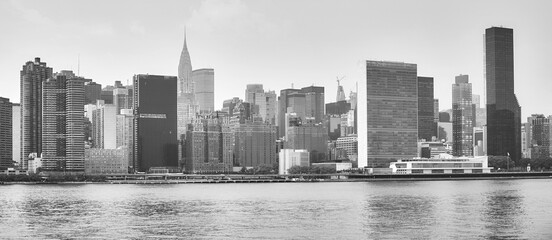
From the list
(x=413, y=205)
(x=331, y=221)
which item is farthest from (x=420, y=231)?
(x=413, y=205)

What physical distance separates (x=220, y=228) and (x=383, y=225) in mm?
14702

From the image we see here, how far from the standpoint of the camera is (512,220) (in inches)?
3174

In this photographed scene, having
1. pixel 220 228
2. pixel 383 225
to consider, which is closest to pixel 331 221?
pixel 383 225

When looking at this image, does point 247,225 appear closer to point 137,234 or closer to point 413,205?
point 137,234

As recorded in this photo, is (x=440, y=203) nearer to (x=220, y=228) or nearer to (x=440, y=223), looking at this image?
(x=440, y=223)

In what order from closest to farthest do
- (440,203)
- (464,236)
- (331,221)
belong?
1. (464,236)
2. (331,221)
3. (440,203)

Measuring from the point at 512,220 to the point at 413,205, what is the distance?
25.5 meters

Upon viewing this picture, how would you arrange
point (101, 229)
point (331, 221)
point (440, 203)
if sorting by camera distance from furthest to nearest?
point (440, 203) → point (331, 221) → point (101, 229)

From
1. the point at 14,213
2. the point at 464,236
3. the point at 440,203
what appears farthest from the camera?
the point at 440,203

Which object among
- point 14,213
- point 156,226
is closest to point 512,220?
point 156,226

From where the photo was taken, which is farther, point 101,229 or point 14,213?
point 14,213

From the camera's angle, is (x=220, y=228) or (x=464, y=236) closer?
(x=464, y=236)

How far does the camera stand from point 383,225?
253 feet

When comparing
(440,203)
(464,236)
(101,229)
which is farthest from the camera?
(440,203)
